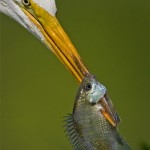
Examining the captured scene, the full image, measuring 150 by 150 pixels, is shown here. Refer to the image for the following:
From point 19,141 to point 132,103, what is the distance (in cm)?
59

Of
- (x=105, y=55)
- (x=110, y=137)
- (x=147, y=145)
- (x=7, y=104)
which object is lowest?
(x=147, y=145)

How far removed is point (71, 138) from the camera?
103 centimetres

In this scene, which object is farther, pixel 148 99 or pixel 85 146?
pixel 148 99

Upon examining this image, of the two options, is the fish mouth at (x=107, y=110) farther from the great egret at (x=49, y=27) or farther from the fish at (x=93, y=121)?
the great egret at (x=49, y=27)

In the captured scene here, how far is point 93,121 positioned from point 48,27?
41 cm

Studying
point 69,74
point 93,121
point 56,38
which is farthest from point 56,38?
point 69,74

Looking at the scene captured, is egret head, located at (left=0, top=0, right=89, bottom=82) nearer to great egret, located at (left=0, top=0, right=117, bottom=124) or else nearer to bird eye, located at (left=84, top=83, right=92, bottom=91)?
great egret, located at (left=0, top=0, right=117, bottom=124)

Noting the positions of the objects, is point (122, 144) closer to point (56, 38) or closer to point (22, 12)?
point (56, 38)

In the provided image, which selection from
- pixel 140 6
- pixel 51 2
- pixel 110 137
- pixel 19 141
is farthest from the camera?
pixel 140 6

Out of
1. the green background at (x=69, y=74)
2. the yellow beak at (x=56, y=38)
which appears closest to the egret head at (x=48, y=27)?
the yellow beak at (x=56, y=38)

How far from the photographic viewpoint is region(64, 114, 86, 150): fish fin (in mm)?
1021

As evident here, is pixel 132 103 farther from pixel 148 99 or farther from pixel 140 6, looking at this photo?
pixel 140 6

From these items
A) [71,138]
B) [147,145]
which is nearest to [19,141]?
[147,145]

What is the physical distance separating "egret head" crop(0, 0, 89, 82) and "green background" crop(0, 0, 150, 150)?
0.88m
